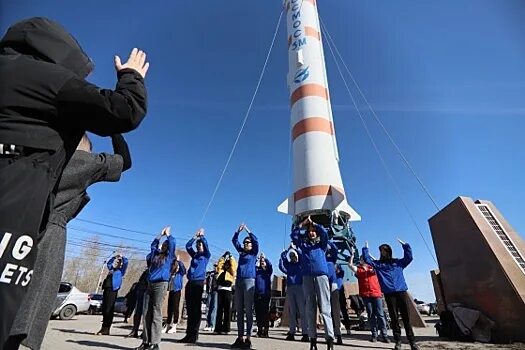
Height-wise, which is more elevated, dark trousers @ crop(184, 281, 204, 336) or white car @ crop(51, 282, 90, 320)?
white car @ crop(51, 282, 90, 320)

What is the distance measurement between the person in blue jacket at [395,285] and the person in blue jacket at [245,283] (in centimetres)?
245

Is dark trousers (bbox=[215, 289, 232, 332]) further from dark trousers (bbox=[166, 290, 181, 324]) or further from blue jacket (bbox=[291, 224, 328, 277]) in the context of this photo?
blue jacket (bbox=[291, 224, 328, 277])

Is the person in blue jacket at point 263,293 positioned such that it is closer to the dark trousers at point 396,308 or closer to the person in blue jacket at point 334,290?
the person in blue jacket at point 334,290

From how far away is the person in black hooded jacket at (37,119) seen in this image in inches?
35.5

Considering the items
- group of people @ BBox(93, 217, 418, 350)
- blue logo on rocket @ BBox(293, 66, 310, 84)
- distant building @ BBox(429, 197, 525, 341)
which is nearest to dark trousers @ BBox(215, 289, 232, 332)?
group of people @ BBox(93, 217, 418, 350)

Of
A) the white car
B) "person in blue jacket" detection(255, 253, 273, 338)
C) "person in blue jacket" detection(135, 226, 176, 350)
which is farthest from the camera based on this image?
the white car

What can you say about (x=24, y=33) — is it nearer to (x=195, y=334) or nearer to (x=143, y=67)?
(x=143, y=67)

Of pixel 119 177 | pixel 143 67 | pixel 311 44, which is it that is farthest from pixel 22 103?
pixel 311 44

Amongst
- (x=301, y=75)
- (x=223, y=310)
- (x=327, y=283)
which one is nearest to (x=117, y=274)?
(x=223, y=310)

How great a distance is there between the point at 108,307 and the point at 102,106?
301 inches

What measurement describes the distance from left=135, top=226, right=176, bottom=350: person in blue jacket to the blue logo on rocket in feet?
39.3

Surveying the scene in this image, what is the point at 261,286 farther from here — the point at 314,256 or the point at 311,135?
the point at 311,135

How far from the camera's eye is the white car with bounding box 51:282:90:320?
1308cm

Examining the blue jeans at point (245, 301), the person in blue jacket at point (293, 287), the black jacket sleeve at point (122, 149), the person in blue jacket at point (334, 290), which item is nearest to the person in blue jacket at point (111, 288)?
the blue jeans at point (245, 301)
